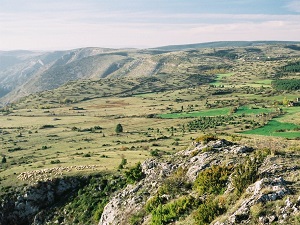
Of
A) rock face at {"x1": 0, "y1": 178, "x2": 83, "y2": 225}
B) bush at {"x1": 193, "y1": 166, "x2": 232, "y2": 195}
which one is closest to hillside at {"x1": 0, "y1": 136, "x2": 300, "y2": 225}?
rock face at {"x1": 0, "y1": 178, "x2": 83, "y2": 225}

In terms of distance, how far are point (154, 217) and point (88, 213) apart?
94.9 feet

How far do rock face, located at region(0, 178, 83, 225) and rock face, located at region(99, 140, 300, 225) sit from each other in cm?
2376

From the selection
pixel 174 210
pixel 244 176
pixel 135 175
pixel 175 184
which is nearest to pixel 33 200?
pixel 135 175

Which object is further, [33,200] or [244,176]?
[33,200]

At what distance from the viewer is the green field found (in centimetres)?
13914

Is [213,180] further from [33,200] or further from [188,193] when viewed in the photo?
[33,200]

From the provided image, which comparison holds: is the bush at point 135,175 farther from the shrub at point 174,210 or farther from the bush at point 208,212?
the bush at point 208,212

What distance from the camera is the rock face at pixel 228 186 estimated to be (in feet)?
105

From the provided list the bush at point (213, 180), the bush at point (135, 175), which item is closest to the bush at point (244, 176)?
the bush at point (213, 180)

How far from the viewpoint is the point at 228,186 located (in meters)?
39.8

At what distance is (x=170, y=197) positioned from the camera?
4478cm

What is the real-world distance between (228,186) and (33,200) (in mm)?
50813

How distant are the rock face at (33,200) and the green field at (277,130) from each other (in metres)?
92.1

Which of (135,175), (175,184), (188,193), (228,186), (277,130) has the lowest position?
(277,130)
